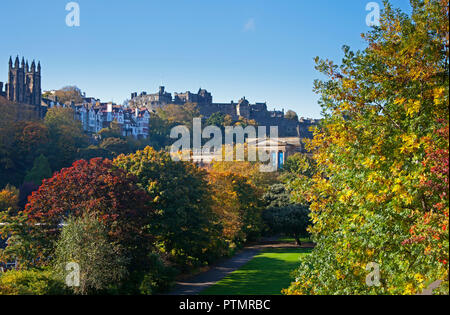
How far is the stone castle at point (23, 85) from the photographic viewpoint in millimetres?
92688

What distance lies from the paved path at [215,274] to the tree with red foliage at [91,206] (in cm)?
335

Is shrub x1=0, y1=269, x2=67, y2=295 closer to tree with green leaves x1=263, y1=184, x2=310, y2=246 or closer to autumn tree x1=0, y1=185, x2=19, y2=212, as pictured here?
tree with green leaves x1=263, y1=184, x2=310, y2=246

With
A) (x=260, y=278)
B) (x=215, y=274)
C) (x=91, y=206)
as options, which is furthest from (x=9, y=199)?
(x=91, y=206)

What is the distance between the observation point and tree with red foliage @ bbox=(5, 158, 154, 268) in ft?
68.1

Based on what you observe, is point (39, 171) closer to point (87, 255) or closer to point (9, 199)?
point (9, 199)

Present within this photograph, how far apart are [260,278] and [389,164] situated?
65.2ft

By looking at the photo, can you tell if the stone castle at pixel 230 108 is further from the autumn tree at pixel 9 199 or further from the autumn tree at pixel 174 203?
the autumn tree at pixel 174 203

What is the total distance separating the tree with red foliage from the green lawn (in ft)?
15.9

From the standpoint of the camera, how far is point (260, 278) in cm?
2867

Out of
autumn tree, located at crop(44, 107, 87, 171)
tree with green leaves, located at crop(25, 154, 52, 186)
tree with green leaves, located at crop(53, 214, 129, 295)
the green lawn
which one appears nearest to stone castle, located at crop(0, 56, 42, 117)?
autumn tree, located at crop(44, 107, 87, 171)

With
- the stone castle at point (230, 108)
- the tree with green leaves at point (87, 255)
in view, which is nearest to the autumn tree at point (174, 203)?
the tree with green leaves at point (87, 255)

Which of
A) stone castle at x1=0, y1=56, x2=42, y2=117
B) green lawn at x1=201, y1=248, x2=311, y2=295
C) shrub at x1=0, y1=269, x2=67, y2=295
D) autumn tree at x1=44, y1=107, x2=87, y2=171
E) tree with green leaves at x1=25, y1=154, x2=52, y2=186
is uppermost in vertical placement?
stone castle at x1=0, y1=56, x2=42, y2=117
